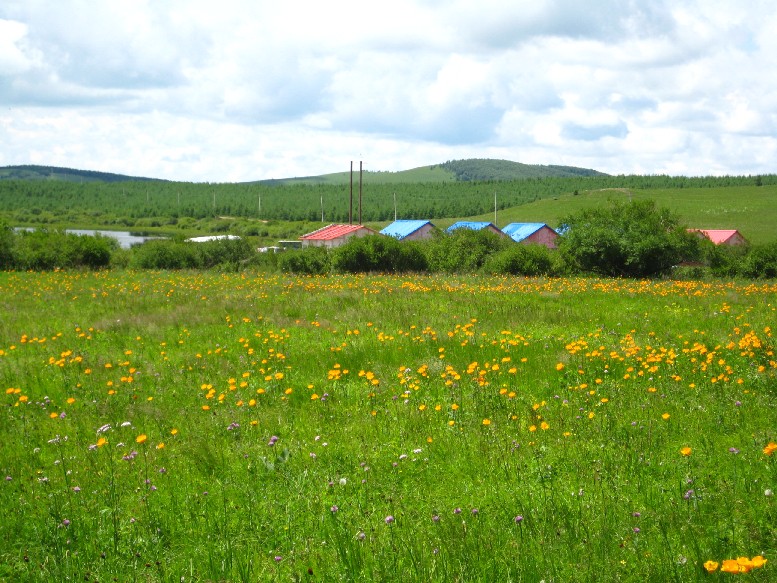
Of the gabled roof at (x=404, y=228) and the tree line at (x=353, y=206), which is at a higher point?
the tree line at (x=353, y=206)

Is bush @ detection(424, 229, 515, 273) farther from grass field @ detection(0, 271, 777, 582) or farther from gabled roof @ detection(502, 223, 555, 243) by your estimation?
gabled roof @ detection(502, 223, 555, 243)

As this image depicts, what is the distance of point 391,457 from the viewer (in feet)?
19.2

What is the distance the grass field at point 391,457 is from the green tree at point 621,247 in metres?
21.1

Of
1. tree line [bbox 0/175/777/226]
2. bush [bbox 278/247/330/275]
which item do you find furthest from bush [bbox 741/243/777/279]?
tree line [bbox 0/175/777/226]

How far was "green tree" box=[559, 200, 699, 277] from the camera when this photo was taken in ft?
105

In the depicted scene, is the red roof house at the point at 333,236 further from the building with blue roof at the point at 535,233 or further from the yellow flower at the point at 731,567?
the yellow flower at the point at 731,567

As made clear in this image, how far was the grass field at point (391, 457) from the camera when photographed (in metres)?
4.19

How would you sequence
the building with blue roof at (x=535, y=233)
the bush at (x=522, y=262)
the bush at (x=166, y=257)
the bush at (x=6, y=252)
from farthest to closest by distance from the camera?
the building with blue roof at (x=535, y=233) → the bush at (x=166, y=257) → the bush at (x=6, y=252) → the bush at (x=522, y=262)

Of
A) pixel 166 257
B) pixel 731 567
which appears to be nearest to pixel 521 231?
pixel 166 257

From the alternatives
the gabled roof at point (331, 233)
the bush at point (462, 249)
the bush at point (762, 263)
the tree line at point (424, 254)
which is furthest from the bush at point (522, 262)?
the gabled roof at point (331, 233)

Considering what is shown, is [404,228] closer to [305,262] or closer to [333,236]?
[333,236]

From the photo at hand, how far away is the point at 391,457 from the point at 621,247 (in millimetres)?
28811

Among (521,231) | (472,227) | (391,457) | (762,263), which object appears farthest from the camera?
(521,231)

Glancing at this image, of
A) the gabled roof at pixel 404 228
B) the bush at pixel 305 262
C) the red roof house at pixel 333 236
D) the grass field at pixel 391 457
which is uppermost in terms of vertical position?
the gabled roof at pixel 404 228
